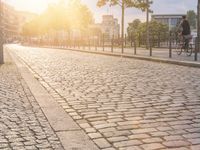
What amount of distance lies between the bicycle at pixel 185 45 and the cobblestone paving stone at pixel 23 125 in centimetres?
1510

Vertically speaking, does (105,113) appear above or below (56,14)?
below

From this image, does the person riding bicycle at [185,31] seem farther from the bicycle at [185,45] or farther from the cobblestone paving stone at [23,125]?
the cobblestone paving stone at [23,125]

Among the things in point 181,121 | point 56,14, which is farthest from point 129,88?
point 56,14

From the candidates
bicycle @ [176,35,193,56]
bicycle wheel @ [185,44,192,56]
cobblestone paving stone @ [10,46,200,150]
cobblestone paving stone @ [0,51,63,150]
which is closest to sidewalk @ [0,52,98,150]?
cobblestone paving stone @ [0,51,63,150]

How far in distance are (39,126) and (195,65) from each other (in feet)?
36.8

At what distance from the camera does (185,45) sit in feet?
73.6

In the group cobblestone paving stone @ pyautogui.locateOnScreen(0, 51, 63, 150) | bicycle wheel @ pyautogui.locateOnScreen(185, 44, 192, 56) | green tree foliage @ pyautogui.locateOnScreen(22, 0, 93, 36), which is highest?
green tree foliage @ pyautogui.locateOnScreen(22, 0, 93, 36)

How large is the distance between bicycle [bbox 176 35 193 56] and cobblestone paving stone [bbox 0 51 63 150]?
15104 millimetres

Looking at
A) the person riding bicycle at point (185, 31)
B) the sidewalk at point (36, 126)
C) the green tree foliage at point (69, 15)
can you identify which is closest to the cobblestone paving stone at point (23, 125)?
the sidewalk at point (36, 126)

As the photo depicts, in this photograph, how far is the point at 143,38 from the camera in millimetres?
37562

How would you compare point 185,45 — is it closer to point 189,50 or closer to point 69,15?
point 189,50

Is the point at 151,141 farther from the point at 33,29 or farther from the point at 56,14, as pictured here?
the point at 33,29

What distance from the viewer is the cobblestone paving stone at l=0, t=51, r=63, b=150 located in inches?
173

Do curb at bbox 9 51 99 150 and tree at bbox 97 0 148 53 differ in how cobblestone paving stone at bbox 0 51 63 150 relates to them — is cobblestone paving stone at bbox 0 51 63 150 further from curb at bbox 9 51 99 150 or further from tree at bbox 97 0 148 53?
tree at bbox 97 0 148 53
